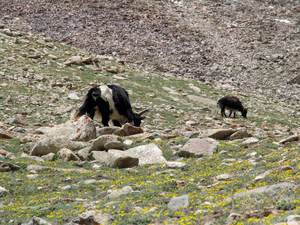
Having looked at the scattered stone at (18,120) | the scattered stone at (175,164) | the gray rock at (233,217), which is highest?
the gray rock at (233,217)

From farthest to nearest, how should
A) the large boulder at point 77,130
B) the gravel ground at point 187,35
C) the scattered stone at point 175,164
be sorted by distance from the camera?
the gravel ground at point 187,35 → the large boulder at point 77,130 → the scattered stone at point 175,164

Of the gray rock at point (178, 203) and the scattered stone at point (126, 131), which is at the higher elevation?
the gray rock at point (178, 203)

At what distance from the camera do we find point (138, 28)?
33.3m

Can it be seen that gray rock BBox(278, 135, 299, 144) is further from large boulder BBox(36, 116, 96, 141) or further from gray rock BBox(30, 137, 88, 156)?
gray rock BBox(30, 137, 88, 156)

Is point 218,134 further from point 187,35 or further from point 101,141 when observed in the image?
point 187,35

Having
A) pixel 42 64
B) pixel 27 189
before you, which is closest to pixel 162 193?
pixel 27 189

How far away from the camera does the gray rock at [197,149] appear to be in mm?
8703

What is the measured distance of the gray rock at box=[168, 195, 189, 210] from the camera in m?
4.82

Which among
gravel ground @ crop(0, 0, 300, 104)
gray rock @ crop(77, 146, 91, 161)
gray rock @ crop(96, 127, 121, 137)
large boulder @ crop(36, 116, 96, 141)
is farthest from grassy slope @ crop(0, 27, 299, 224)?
gravel ground @ crop(0, 0, 300, 104)

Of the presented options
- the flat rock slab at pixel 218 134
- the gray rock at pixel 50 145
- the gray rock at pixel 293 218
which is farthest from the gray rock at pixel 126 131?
the gray rock at pixel 293 218

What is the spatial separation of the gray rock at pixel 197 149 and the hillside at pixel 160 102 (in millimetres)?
155

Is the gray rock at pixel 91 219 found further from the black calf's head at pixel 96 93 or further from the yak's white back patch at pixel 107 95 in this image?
the yak's white back patch at pixel 107 95

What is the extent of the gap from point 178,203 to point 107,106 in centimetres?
855

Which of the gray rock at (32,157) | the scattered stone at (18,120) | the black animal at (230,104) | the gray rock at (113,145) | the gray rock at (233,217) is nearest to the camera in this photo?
the gray rock at (233,217)
